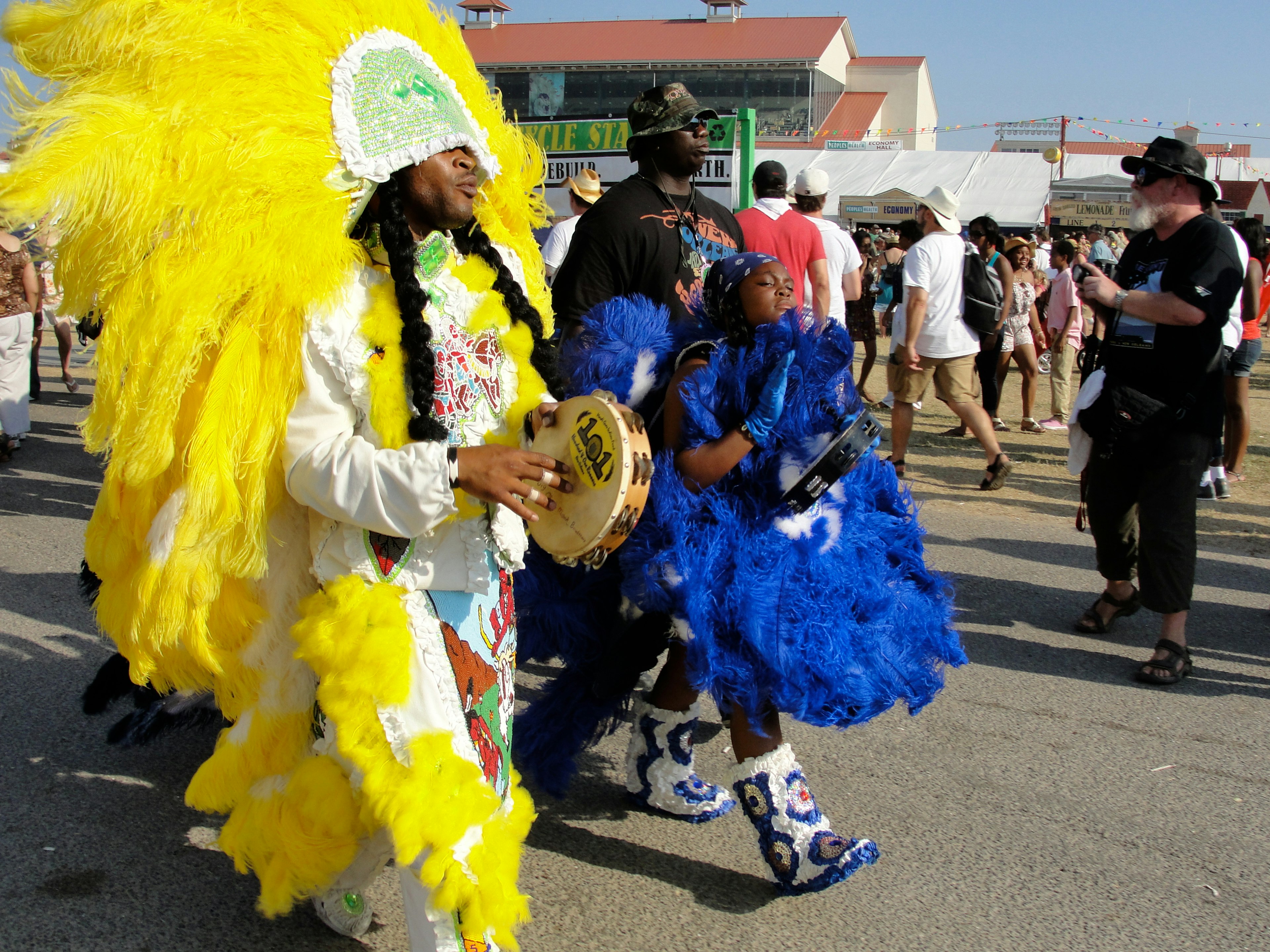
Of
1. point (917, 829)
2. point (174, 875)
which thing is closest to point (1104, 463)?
point (917, 829)

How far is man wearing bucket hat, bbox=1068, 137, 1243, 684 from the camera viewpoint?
13.0ft

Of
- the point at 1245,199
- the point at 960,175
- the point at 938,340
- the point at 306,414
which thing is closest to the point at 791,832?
the point at 306,414

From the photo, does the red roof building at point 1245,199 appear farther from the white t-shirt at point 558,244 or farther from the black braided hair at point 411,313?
the black braided hair at point 411,313

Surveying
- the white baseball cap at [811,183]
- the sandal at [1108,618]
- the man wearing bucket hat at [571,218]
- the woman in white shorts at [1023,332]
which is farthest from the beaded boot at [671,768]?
the woman in white shorts at [1023,332]

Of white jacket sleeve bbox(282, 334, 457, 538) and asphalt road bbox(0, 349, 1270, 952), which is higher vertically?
white jacket sleeve bbox(282, 334, 457, 538)

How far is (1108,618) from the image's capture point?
4.66 meters

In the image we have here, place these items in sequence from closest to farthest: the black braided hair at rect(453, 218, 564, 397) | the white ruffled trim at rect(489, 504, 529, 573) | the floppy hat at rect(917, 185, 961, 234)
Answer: the white ruffled trim at rect(489, 504, 529, 573)
the black braided hair at rect(453, 218, 564, 397)
the floppy hat at rect(917, 185, 961, 234)

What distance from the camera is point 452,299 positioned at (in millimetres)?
2148

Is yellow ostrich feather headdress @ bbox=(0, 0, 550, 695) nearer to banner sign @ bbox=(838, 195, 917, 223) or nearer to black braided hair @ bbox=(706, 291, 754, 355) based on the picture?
black braided hair @ bbox=(706, 291, 754, 355)

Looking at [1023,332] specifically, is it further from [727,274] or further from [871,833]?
[727,274]

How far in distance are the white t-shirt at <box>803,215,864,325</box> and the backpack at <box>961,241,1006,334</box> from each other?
0.81m

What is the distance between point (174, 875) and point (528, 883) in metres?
0.92

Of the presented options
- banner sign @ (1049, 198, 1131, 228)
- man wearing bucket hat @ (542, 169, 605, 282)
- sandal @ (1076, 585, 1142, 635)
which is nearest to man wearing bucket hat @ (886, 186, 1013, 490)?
man wearing bucket hat @ (542, 169, 605, 282)

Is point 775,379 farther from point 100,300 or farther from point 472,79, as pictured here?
point 100,300
